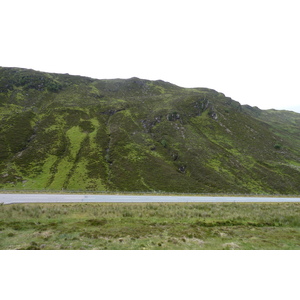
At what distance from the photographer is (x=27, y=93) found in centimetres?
Answer: 15688

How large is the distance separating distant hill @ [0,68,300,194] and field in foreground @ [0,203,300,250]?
55.5 m

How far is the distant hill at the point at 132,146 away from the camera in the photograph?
273 feet

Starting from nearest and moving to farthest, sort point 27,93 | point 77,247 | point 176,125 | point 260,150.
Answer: point 77,247 → point 260,150 → point 176,125 → point 27,93

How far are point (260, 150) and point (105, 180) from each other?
101370 millimetres

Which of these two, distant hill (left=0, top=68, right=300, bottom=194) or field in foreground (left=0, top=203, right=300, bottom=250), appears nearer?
field in foreground (left=0, top=203, right=300, bottom=250)

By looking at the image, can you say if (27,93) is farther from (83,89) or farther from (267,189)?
(267,189)

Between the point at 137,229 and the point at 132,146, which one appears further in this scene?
the point at 132,146

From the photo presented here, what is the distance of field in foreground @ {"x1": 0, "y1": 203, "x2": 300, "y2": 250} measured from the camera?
1316cm

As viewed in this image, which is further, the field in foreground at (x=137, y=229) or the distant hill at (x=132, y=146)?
the distant hill at (x=132, y=146)

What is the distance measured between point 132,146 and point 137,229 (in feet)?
302

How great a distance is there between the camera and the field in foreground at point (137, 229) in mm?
13164

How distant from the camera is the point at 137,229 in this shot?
1683 cm

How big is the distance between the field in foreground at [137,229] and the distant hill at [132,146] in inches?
2184
